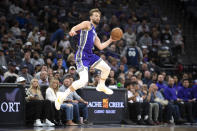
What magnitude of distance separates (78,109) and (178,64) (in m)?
8.19

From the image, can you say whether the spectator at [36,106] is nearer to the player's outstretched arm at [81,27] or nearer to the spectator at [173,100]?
the player's outstretched arm at [81,27]

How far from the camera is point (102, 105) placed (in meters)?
13.2

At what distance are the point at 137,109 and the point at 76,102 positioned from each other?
7.69ft

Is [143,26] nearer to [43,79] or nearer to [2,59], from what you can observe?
[2,59]

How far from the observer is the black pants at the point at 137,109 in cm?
1360

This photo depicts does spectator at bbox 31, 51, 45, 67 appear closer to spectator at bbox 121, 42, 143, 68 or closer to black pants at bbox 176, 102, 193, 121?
spectator at bbox 121, 42, 143, 68

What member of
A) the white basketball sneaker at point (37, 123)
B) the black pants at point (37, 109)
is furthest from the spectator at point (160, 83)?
the white basketball sneaker at point (37, 123)

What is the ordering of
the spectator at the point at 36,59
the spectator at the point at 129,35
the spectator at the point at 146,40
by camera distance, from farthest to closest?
the spectator at the point at 146,40
the spectator at the point at 129,35
the spectator at the point at 36,59

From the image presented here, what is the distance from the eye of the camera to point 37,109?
38.0ft

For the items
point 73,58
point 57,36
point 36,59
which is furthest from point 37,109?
point 57,36

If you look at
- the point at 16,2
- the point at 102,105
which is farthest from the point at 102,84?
the point at 16,2

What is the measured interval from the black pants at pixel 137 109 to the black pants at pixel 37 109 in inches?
127

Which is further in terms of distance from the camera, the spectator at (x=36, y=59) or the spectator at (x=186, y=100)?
the spectator at (x=186, y=100)

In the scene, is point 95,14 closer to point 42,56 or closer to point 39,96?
point 39,96
